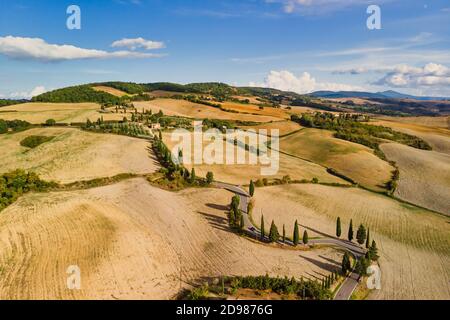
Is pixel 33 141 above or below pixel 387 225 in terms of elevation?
above

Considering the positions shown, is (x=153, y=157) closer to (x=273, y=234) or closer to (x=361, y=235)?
(x=273, y=234)

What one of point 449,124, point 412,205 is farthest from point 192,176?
point 449,124

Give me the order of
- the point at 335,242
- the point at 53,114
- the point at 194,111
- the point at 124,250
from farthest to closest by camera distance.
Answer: the point at 194,111, the point at 53,114, the point at 335,242, the point at 124,250

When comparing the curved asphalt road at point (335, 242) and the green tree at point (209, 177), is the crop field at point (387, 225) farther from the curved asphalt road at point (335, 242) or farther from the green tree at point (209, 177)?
the green tree at point (209, 177)

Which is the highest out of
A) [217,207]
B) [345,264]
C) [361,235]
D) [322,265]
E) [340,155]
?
[340,155]

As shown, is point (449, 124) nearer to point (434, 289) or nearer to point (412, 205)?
point (412, 205)

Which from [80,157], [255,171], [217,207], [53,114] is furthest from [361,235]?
[53,114]

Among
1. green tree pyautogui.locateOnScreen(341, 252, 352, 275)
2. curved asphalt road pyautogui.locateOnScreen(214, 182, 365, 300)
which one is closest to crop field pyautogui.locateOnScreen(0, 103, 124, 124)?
curved asphalt road pyautogui.locateOnScreen(214, 182, 365, 300)

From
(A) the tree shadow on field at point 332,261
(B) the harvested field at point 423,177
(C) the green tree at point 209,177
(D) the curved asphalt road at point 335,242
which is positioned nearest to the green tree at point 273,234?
(D) the curved asphalt road at point 335,242
